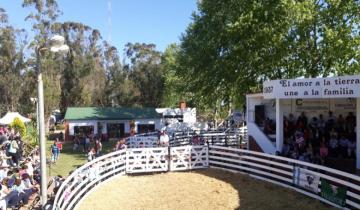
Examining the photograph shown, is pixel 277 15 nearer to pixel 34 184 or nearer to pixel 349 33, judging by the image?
pixel 349 33

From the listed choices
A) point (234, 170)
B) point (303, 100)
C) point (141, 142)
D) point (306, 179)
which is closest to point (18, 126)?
point (141, 142)

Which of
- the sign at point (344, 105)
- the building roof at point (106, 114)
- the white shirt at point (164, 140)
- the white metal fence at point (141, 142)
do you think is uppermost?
the sign at point (344, 105)

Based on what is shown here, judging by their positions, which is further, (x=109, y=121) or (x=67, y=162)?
(x=109, y=121)

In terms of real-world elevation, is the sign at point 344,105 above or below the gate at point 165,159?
above

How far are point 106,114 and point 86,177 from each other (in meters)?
31.7

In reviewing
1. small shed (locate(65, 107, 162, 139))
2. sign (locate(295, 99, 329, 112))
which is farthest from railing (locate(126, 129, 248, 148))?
small shed (locate(65, 107, 162, 139))

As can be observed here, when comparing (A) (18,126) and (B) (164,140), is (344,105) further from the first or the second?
(A) (18,126)

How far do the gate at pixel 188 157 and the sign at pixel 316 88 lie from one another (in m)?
3.93

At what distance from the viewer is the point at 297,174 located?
16.2m

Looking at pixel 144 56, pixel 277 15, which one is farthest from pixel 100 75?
pixel 277 15

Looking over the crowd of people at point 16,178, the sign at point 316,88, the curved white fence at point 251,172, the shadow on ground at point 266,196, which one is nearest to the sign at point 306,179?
the curved white fence at point 251,172

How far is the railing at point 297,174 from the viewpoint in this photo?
13.6m

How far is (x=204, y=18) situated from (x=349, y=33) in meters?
9.42

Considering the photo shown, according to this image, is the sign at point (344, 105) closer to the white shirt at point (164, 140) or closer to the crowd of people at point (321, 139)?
the crowd of people at point (321, 139)
